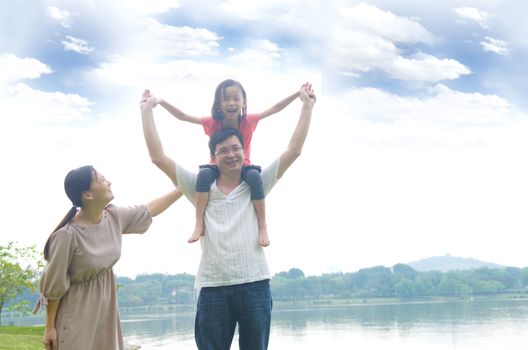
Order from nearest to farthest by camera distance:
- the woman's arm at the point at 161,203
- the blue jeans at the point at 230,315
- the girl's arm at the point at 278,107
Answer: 1. the blue jeans at the point at 230,315
2. the woman's arm at the point at 161,203
3. the girl's arm at the point at 278,107

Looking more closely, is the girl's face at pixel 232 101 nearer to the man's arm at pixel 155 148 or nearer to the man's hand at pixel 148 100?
the man's hand at pixel 148 100

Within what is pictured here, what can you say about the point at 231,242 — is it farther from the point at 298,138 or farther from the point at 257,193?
the point at 298,138

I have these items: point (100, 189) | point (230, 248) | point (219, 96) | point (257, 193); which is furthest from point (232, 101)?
point (230, 248)

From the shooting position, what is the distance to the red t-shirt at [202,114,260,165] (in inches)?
136

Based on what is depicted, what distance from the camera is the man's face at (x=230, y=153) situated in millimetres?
2789

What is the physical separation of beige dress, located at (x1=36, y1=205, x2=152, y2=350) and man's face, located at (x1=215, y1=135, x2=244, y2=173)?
0.70m

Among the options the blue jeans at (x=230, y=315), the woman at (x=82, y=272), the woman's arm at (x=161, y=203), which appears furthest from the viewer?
the woman's arm at (x=161, y=203)

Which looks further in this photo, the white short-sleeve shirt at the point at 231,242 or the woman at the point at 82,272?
the woman at the point at 82,272

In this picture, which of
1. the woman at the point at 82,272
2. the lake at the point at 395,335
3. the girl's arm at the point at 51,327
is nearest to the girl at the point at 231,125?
the woman at the point at 82,272

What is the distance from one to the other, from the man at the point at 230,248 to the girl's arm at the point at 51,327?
0.74 m

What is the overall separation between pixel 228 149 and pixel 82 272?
919 mm

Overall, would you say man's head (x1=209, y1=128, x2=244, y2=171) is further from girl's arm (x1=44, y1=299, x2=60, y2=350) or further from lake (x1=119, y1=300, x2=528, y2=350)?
lake (x1=119, y1=300, x2=528, y2=350)

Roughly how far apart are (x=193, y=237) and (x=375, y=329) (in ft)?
150

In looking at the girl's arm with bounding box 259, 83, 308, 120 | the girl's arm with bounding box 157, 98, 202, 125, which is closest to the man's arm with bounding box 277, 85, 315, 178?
the girl's arm with bounding box 259, 83, 308, 120
